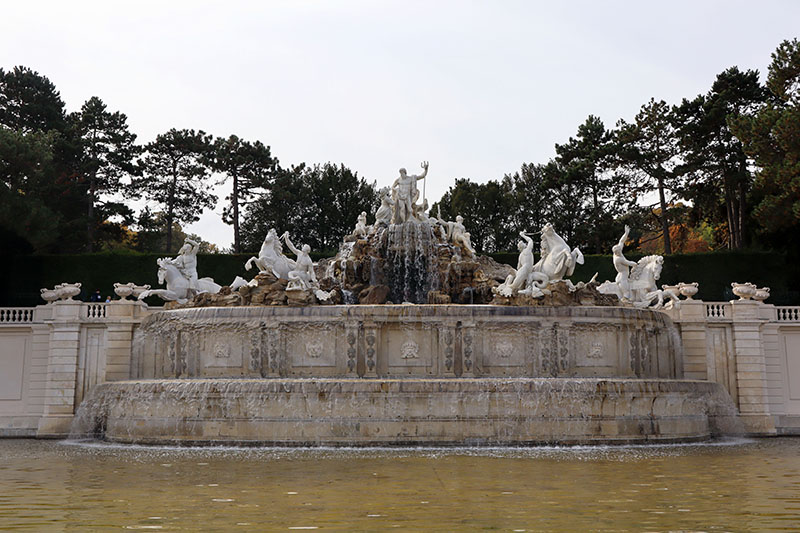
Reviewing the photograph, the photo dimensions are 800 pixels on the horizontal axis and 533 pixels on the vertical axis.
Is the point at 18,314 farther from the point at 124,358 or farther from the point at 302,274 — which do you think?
the point at 302,274

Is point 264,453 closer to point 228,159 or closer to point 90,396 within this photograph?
point 90,396

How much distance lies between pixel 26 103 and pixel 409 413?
42021 mm

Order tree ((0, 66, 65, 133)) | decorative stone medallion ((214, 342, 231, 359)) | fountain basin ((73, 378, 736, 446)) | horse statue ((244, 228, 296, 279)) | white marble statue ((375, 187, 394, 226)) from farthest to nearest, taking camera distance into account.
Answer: tree ((0, 66, 65, 133)) → white marble statue ((375, 187, 394, 226)) → horse statue ((244, 228, 296, 279)) → decorative stone medallion ((214, 342, 231, 359)) → fountain basin ((73, 378, 736, 446))

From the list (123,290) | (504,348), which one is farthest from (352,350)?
(123,290)

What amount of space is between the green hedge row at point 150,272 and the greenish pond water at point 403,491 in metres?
22.9

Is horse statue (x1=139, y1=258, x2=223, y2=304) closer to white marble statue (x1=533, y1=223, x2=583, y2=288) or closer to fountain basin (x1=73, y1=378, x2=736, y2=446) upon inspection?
fountain basin (x1=73, y1=378, x2=736, y2=446)

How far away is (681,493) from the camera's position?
982cm

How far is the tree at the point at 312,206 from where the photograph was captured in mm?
54875

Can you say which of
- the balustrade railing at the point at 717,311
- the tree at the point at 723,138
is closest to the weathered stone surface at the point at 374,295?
the balustrade railing at the point at 717,311

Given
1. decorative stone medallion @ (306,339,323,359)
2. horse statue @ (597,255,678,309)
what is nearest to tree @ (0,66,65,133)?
decorative stone medallion @ (306,339,323,359)

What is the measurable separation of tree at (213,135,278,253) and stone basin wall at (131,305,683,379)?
103ft

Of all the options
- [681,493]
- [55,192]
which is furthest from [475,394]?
[55,192]

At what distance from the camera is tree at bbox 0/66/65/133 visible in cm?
5034

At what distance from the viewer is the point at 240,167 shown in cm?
5406
